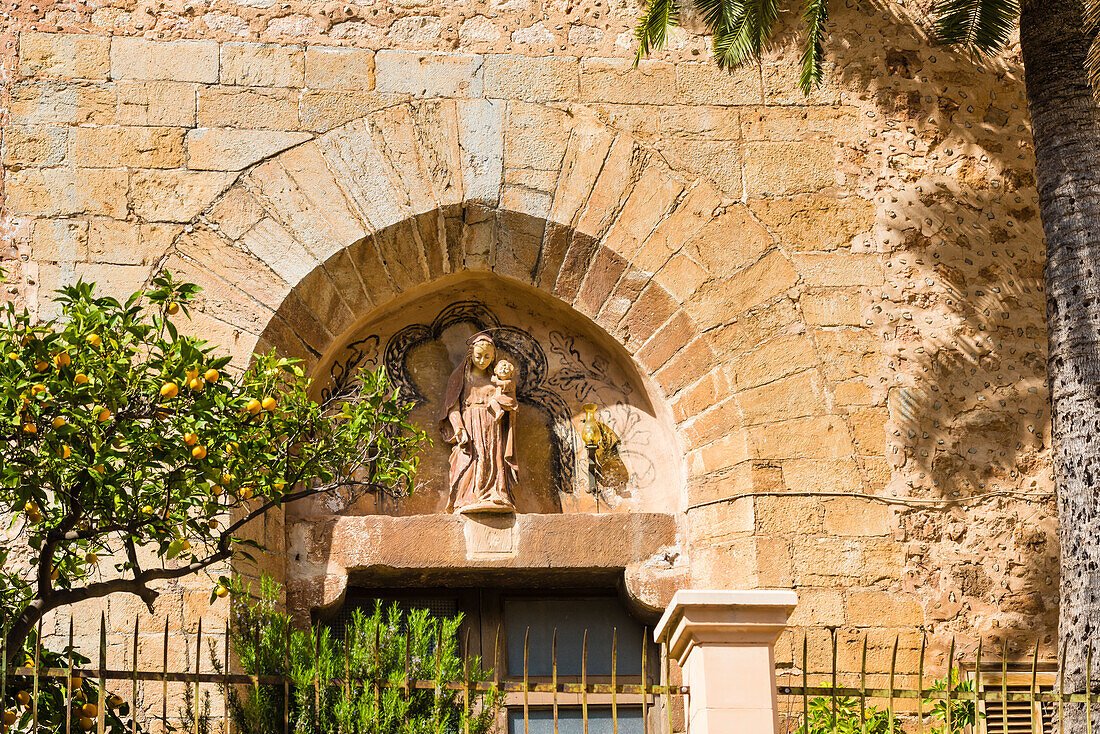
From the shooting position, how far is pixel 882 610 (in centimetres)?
666

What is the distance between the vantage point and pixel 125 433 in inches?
171

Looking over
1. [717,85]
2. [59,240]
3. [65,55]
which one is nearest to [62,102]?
[65,55]

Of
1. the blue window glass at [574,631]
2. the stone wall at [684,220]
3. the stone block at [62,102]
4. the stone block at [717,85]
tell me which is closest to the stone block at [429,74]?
the stone wall at [684,220]

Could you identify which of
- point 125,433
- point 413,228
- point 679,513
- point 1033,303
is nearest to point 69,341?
point 125,433

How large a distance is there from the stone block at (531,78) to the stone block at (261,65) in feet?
3.24

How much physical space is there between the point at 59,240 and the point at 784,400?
3636 millimetres

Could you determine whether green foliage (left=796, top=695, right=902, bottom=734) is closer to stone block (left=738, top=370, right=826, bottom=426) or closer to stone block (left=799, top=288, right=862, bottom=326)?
stone block (left=738, top=370, right=826, bottom=426)

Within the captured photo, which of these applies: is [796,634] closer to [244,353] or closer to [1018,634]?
[1018,634]

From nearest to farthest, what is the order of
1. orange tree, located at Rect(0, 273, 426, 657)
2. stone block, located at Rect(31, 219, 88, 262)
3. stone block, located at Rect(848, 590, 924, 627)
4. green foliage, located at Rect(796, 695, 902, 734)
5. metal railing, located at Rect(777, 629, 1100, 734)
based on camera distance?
orange tree, located at Rect(0, 273, 426, 657)
green foliage, located at Rect(796, 695, 902, 734)
metal railing, located at Rect(777, 629, 1100, 734)
stone block, located at Rect(848, 590, 924, 627)
stone block, located at Rect(31, 219, 88, 262)

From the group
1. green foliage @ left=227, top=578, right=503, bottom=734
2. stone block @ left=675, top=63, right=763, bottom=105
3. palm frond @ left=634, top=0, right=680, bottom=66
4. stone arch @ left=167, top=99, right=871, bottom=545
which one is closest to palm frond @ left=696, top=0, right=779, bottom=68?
palm frond @ left=634, top=0, right=680, bottom=66

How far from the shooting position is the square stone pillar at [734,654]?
472cm

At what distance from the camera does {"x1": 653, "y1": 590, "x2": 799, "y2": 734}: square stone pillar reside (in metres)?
4.72

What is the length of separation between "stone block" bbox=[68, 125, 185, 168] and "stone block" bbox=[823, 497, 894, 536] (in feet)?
12.0

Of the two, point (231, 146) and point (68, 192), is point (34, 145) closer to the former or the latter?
point (68, 192)
